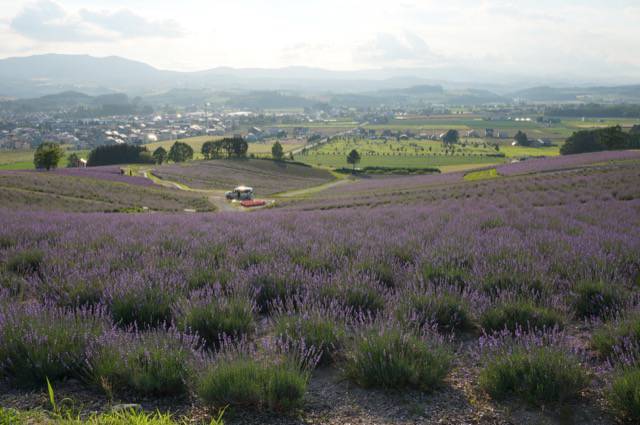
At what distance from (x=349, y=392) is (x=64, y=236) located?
7.87 m

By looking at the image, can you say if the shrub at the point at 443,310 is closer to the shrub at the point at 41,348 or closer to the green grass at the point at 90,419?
the green grass at the point at 90,419

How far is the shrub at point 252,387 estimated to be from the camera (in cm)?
372

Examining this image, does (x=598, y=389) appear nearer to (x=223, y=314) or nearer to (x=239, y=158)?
(x=223, y=314)

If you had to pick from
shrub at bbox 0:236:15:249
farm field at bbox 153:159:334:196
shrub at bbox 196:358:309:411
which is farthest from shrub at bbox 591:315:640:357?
farm field at bbox 153:159:334:196

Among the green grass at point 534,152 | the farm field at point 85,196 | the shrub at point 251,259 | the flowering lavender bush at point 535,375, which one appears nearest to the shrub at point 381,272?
the shrub at point 251,259

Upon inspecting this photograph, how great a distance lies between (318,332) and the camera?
4742 millimetres

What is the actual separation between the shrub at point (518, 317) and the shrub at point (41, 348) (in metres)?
4.15

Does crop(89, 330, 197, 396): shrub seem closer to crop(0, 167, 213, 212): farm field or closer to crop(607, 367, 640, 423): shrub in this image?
crop(607, 367, 640, 423): shrub

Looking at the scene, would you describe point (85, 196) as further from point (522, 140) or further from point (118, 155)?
point (522, 140)

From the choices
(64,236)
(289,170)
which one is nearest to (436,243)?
(64,236)

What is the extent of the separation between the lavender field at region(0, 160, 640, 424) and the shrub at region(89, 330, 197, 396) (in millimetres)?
17

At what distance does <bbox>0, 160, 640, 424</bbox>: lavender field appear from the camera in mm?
3838

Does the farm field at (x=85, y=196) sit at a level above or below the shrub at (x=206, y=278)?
below

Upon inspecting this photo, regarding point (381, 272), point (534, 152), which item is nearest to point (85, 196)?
point (381, 272)
